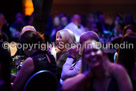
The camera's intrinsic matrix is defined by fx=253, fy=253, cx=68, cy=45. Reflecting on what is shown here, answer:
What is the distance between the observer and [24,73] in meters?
2.75

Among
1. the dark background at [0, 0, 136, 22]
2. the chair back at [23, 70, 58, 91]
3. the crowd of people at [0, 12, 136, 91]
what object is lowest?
the chair back at [23, 70, 58, 91]

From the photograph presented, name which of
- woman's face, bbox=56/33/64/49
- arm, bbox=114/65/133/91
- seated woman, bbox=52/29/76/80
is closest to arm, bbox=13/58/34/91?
arm, bbox=114/65/133/91

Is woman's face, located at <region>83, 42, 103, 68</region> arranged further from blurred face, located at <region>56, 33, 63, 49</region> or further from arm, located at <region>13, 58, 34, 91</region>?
blurred face, located at <region>56, 33, 63, 49</region>

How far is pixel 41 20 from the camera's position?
4621mm

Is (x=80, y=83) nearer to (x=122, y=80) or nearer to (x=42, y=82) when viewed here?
(x=122, y=80)

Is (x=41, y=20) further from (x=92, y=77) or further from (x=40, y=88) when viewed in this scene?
(x=92, y=77)

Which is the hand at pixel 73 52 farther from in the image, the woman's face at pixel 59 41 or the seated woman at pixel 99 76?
the seated woman at pixel 99 76

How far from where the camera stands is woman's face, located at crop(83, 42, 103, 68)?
7.20 ft

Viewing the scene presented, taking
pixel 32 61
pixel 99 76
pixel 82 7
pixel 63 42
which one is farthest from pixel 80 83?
pixel 82 7

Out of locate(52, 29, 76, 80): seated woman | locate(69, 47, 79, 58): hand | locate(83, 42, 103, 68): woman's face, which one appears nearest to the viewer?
locate(83, 42, 103, 68): woman's face

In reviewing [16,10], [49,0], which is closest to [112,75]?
[49,0]

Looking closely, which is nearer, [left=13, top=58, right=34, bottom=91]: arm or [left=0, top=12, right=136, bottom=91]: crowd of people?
[left=0, top=12, right=136, bottom=91]: crowd of people

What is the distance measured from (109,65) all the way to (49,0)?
2.54 m

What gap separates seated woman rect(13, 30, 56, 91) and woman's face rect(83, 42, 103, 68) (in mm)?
729
